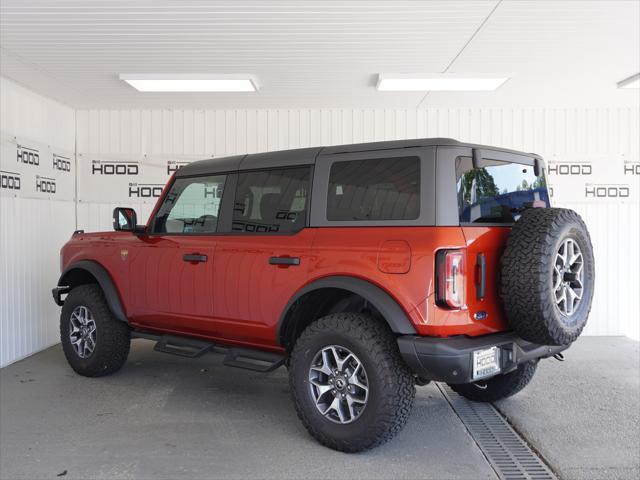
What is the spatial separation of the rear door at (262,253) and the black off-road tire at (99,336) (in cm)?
131

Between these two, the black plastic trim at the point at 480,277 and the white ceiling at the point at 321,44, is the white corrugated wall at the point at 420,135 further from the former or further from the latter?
the black plastic trim at the point at 480,277

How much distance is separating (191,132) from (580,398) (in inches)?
220

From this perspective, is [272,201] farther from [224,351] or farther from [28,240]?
[28,240]

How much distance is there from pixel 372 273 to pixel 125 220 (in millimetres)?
2483

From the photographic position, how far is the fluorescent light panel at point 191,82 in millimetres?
5969

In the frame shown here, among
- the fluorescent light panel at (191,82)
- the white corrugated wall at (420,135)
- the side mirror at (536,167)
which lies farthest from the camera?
the white corrugated wall at (420,135)

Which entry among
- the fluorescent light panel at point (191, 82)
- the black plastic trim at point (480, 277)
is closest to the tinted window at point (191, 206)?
the fluorescent light panel at point (191, 82)

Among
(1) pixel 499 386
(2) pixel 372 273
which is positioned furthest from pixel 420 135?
(2) pixel 372 273

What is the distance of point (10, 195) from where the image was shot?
19.3ft

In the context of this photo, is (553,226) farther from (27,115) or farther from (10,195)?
(27,115)

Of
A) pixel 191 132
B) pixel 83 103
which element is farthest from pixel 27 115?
pixel 191 132

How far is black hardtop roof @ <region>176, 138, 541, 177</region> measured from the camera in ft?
11.3

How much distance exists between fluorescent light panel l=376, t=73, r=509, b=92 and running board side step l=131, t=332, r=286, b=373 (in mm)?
3306

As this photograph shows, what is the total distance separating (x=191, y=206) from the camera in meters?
4.65
